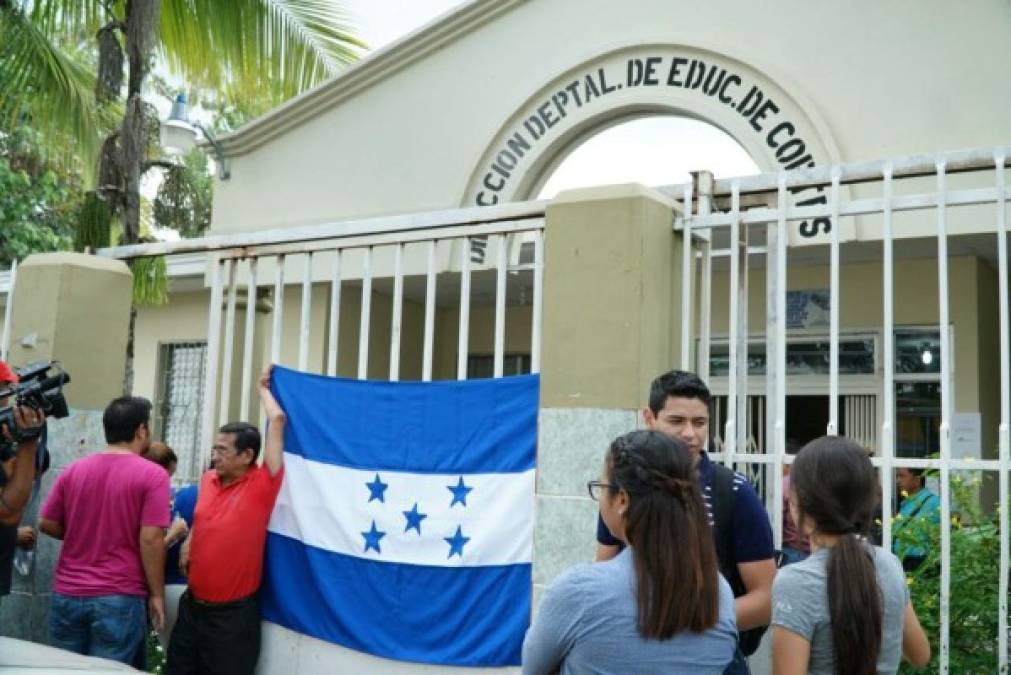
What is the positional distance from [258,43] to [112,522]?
20.0ft

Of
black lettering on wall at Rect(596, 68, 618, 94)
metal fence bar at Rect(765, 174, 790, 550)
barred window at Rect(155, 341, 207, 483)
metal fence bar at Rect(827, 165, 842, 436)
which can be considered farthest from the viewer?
barred window at Rect(155, 341, 207, 483)

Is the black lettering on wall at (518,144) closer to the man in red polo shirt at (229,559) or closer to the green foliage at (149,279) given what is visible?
the green foliage at (149,279)

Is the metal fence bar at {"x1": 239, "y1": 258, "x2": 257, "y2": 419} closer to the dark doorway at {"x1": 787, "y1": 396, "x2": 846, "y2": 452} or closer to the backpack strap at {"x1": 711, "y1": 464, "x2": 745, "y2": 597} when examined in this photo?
the backpack strap at {"x1": 711, "y1": 464, "x2": 745, "y2": 597}

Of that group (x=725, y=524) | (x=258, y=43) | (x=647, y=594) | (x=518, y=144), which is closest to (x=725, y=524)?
(x=725, y=524)

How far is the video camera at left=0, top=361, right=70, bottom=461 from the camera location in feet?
15.2

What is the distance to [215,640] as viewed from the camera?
493cm

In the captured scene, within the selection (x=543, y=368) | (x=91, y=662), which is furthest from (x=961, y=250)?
(x=91, y=662)

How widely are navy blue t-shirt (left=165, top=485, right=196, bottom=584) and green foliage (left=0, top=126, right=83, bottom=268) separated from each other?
1315 centimetres

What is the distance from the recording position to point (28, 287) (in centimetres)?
613

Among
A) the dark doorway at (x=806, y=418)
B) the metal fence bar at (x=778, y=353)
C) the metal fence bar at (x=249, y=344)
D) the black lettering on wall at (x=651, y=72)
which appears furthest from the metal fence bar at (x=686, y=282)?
the dark doorway at (x=806, y=418)

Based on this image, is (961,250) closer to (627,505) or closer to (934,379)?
(934,379)

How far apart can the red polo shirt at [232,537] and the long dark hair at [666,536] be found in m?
2.94

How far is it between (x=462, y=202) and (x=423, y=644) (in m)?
5.97

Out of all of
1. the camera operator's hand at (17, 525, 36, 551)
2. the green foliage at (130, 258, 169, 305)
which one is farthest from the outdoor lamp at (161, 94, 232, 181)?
the camera operator's hand at (17, 525, 36, 551)
